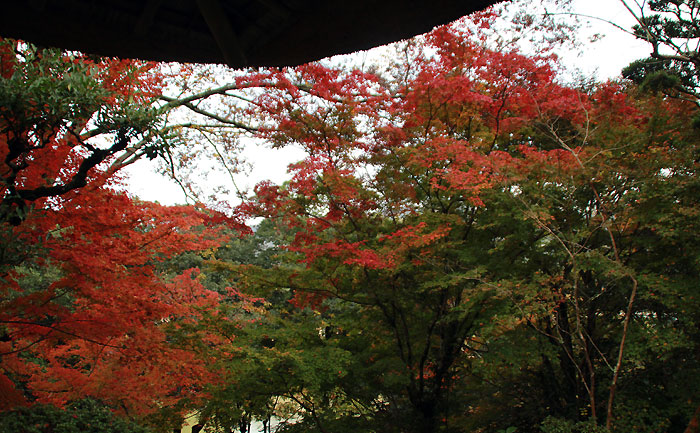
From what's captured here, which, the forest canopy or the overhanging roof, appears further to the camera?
the forest canopy

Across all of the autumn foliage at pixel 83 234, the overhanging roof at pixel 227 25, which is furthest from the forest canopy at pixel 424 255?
the overhanging roof at pixel 227 25

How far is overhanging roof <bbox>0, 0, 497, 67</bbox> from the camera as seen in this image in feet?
4.56

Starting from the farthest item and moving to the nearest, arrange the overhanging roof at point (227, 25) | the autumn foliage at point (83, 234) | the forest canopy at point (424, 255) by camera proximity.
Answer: the forest canopy at point (424, 255)
the autumn foliage at point (83, 234)
the overhanging roof at point (227, 25)

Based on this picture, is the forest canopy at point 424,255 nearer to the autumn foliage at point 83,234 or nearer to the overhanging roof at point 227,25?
the autumn foliage at point 83,234

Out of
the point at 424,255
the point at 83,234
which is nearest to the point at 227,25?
the point at 83,234

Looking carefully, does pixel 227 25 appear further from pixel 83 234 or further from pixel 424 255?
pixel 424 255

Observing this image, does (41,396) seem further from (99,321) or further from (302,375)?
(302,375)

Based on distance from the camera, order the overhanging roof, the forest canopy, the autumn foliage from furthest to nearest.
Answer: the forest canopy, the autumn foliage, the overhanging roof

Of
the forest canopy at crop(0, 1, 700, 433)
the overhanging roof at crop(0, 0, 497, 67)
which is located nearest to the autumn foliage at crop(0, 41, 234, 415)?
the forest canopy at crop(0, 1, 700, 433)

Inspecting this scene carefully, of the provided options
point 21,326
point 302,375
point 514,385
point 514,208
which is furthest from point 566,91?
point 21,326

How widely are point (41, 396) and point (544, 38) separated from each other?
975cm

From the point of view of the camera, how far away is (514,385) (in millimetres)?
7895

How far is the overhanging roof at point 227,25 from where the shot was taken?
139cm

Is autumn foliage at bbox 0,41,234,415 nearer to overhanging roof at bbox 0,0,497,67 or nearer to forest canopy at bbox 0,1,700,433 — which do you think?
forest canopy at bbox 0,1,700,433
